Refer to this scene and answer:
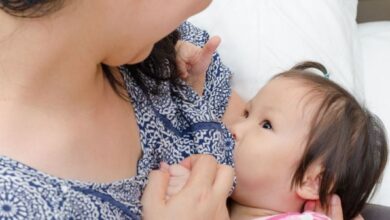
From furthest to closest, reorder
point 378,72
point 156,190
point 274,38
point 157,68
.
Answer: point 378,72 → point 274,38 → point 157,68 → point 156,190

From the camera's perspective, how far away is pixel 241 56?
121 cm

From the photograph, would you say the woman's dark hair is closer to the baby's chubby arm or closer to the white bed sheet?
the baby's chubby arm

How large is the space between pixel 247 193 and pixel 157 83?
0.79ft

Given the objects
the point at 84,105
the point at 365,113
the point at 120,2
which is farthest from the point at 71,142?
the point at 365,113

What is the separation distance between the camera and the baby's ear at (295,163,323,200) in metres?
0.98

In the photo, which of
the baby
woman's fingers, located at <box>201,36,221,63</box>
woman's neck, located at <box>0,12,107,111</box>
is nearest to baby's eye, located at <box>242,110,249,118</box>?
the baby

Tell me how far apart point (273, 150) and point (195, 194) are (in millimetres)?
224

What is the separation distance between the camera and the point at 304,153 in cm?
98

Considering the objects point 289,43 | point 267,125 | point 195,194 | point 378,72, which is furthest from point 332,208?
point 378,72

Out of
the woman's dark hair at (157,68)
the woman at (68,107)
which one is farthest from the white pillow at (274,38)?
the woman at (68,107)

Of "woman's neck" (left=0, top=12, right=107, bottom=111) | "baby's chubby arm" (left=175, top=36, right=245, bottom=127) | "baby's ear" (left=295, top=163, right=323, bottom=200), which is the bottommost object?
"baby's ear" (left=295, top=163, right=323, bottom=200)

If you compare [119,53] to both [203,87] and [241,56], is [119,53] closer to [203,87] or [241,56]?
[203,87]

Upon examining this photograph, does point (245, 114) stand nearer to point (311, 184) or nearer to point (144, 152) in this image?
point (311, 184)

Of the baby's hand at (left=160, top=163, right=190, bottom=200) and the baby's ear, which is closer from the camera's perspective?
the baby's hand at (left=160, top=163, right=190, bottom=200)
